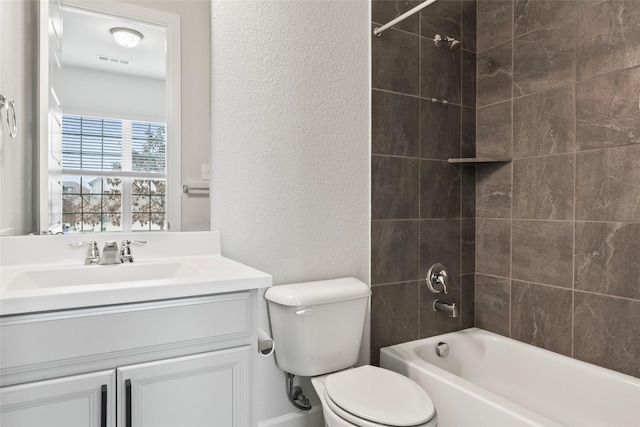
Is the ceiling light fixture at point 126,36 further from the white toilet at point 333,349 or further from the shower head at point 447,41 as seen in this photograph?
the shower head at point 447,41

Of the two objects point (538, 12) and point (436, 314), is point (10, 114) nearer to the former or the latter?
→ point (436, 314)

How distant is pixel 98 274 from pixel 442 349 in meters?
1.64

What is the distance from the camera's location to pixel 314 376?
65.6 inches


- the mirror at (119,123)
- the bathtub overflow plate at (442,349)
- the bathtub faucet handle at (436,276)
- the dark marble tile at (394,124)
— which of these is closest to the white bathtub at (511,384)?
the bathtub overflow plate at (442,349)

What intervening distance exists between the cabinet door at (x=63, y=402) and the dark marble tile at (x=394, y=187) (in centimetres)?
134

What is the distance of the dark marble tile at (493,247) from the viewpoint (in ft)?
7.12

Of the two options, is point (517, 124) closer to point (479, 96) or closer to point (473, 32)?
point (479, 96)

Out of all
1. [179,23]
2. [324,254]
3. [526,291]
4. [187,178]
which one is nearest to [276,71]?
[179,23]

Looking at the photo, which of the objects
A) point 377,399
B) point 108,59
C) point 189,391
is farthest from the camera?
point 108,59

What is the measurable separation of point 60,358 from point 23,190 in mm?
728

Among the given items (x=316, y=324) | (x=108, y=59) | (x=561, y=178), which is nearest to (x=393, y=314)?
(x=316, y=324)

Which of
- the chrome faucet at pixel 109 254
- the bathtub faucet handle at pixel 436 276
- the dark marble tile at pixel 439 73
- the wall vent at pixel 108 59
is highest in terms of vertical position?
the dark marble tile at pixel 439 73

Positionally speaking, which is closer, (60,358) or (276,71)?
(60,358)

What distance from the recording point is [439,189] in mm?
2154
